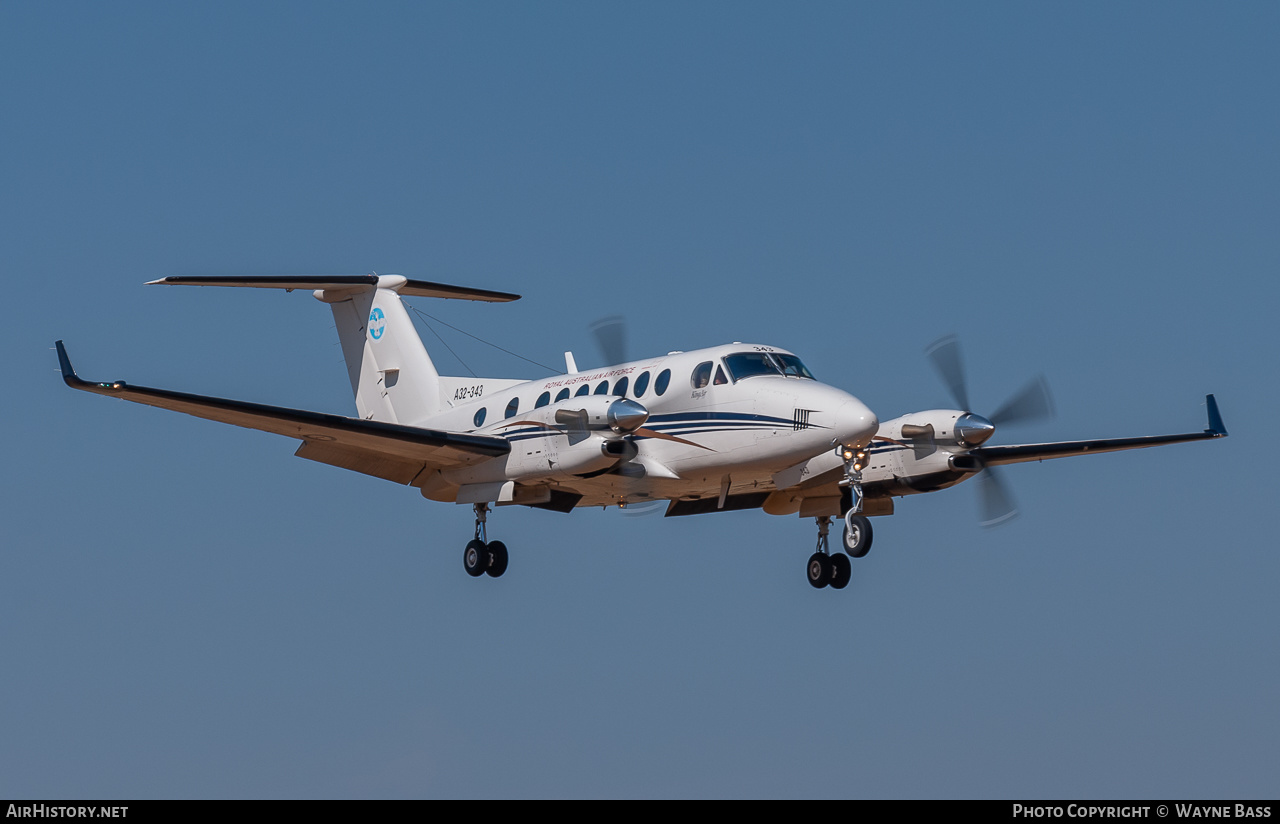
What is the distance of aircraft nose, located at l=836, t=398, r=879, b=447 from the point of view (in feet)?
64.3

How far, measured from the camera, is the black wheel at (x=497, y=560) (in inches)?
896

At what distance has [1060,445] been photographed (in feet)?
75.3

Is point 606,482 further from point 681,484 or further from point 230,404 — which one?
point 230,404

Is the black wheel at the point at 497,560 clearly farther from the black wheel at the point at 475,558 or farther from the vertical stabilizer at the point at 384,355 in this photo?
A: the vertical stabilizer at the point at 384,355

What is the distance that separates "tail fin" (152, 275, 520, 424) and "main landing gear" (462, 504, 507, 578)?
2.82 meters

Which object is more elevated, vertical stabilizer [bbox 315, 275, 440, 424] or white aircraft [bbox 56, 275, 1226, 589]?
vertical stabilizer [bbox 315, 275, 440, 424]

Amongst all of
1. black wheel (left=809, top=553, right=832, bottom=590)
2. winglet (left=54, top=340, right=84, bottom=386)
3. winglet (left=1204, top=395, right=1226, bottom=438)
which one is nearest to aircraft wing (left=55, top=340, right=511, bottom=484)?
winglet (left=54, top=340, right=84, bottom=386)

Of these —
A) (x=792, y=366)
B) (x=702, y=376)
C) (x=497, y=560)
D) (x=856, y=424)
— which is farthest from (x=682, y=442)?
(x=497, y=560)

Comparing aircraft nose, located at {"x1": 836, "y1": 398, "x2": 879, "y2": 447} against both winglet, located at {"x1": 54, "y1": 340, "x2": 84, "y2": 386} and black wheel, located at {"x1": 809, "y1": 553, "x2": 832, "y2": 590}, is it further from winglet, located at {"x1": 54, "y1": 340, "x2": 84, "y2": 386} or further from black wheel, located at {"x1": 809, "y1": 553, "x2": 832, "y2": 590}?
winglet, located at {"x1": 54, "y1": 340, "x2": 84, "y2": 386}

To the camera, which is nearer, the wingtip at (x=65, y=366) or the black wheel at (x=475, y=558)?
the wingtip at (x=65, y=366)

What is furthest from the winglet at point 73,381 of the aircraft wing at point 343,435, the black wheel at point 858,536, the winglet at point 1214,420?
the winglet at point 1214,420

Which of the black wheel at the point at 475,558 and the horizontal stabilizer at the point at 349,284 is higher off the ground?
the horizontal stabilizer at the point at 349,284
